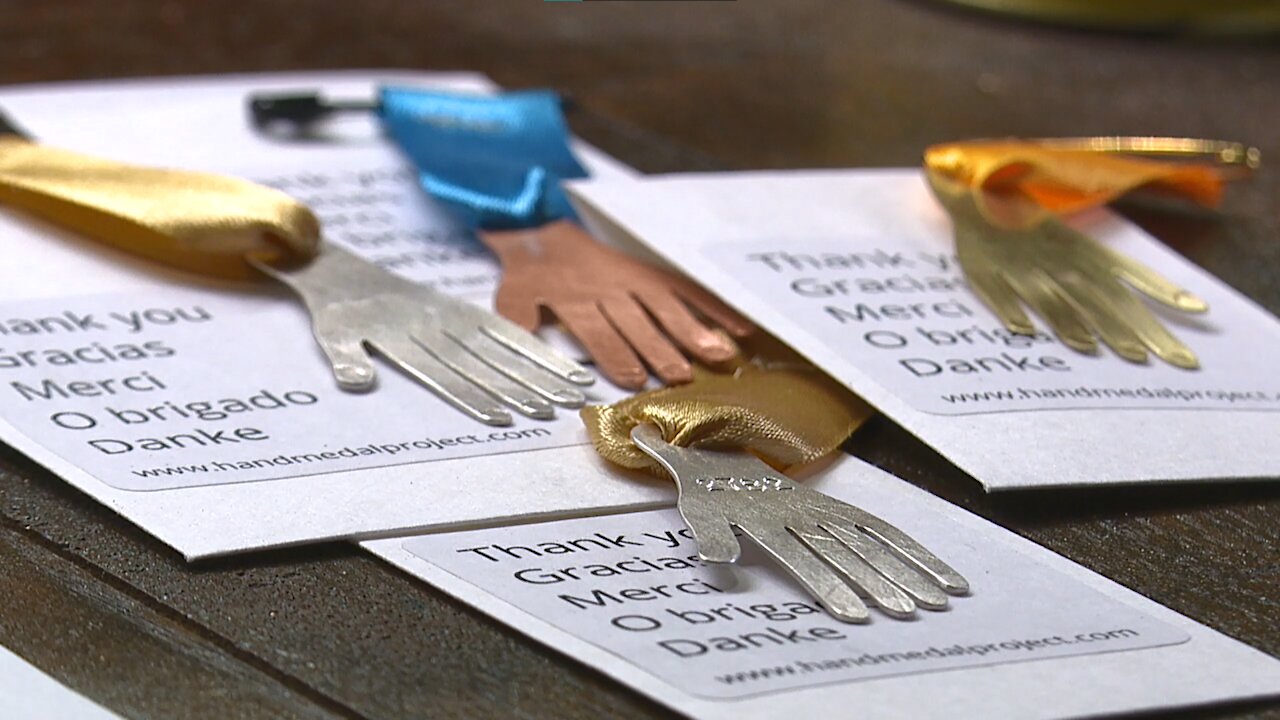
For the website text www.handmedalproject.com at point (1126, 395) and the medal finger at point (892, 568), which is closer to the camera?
the medal finger at point (892, 568)

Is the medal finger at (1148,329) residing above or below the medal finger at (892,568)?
above

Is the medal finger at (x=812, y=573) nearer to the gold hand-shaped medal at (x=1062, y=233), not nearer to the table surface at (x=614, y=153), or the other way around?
the table surface at (x=614, y=153)

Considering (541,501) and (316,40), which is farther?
(316,40)

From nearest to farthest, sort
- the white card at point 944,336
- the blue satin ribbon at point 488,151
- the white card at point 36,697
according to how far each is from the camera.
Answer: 1. the white card at point 36,697
2. the white card at point 944,336
3. the blue satin ribbon at point 488,151

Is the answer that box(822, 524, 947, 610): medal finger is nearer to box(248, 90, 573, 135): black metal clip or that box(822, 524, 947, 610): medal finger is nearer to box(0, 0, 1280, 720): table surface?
box(0, 0, 1280, 720): table surface

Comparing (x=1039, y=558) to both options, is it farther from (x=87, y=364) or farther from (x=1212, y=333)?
Answer: (x=87, y=364)

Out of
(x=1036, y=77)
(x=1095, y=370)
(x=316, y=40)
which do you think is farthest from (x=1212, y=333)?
(x=316, y=40)

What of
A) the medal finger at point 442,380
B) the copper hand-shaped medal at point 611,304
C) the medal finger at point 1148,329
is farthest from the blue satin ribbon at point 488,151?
the medal finger at point 1148,329
